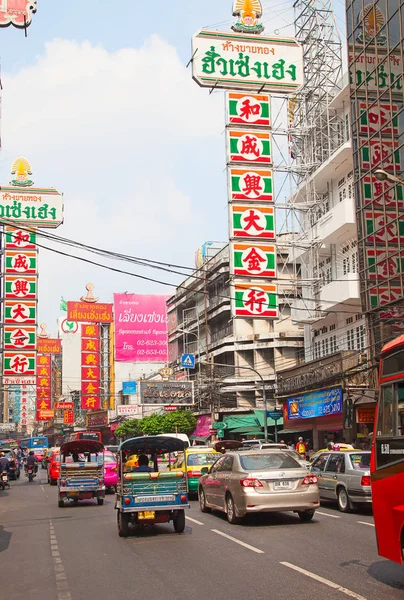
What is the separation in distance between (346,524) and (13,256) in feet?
96.5

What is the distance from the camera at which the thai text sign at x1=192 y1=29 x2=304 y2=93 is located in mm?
27625

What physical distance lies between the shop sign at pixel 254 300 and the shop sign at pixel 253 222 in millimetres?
1839

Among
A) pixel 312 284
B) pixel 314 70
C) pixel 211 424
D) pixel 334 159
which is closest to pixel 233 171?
pixel 334 159

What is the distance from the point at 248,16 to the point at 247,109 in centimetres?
480

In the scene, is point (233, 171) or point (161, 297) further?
point (161, 297)

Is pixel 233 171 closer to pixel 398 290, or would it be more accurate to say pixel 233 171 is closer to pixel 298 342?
pixel 398 290

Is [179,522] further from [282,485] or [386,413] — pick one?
[386,413]

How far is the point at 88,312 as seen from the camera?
63.3m

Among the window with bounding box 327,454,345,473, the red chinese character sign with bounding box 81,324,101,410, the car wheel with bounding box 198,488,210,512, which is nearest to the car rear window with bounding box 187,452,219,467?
the car wheel with bounding box 198,488,210,512

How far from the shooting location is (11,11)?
23.8 meters

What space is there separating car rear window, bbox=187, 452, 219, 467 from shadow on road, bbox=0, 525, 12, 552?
748 cm

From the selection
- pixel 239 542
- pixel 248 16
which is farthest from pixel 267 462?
pixel 248 16

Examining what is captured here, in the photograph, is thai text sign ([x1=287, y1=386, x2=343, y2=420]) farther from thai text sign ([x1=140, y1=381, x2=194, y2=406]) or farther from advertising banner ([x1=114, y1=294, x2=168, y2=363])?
thai text sign ([x1=140, y1=381, x2=194, y2=406])

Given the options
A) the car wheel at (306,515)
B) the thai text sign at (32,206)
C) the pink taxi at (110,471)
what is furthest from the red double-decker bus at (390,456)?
the thai text sign at (32,206)
